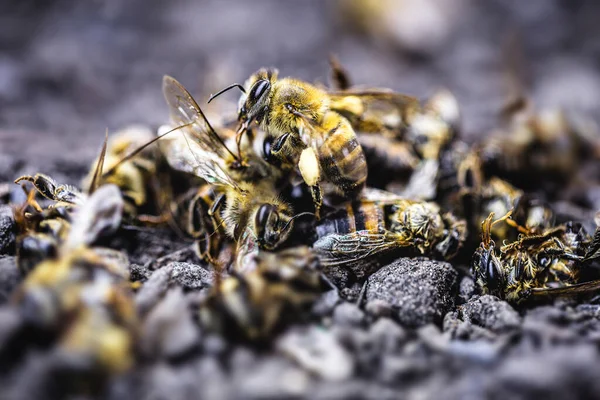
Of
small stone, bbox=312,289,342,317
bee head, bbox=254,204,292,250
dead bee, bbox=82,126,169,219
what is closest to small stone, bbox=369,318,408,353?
small stone, bbox=312,289,342,317

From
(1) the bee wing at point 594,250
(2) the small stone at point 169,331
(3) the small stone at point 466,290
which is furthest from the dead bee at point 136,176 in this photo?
(1) the bee wing at point 594,250

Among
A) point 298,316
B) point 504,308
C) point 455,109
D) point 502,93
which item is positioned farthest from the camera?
point 502,93

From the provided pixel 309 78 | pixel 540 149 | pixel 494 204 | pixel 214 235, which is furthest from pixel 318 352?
pixel 309 78

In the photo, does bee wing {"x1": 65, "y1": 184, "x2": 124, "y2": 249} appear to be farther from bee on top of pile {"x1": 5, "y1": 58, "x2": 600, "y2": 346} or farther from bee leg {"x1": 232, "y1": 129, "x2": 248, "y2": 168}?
bee leg {"x1": 232, "y1": 129, "x2": 248, "y2": 168}

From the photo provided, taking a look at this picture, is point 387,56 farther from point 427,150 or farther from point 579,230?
point 579,230

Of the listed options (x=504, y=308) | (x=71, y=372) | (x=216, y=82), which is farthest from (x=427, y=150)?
(x=71, y=372)

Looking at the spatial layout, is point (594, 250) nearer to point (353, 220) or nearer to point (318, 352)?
point (353, 220)
